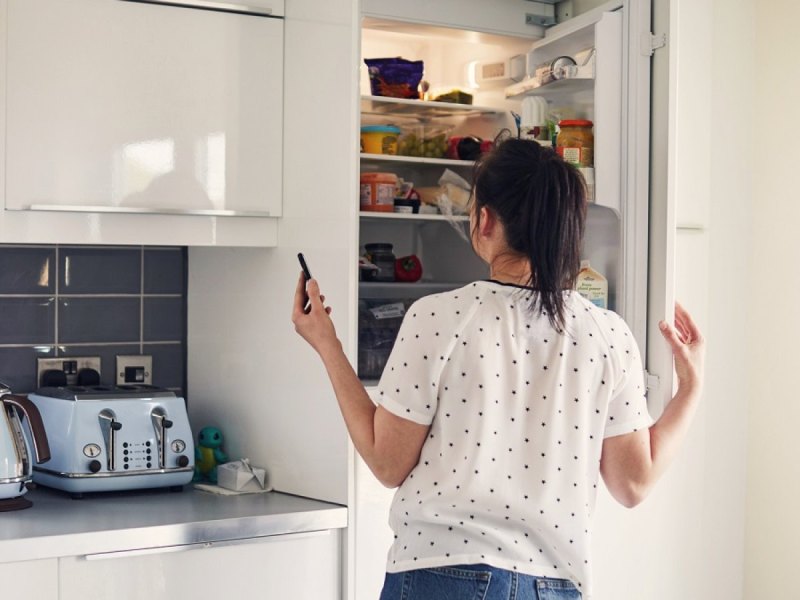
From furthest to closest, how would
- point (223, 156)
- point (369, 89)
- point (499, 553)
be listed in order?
point (369, 89)
point (223, 156)
point (499, 553)

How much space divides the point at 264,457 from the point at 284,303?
1.17 ft

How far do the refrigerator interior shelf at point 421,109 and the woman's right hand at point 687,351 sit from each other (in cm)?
88

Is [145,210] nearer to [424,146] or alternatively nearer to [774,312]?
[424,146]

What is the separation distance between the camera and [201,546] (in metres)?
2.02

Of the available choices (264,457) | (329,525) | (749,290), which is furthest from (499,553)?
(749,290)

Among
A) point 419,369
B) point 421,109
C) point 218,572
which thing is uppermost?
point 421,109

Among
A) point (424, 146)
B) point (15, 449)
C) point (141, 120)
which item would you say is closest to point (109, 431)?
point (15, 449)

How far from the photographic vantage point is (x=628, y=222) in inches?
84.0

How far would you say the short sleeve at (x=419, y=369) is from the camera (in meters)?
1.40

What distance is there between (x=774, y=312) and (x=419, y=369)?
180 cm

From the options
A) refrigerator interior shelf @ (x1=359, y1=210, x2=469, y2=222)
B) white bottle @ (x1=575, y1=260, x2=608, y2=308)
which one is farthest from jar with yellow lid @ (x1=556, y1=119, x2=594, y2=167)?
refrigerator interior shelf @ (x1=359, y1=210, x2=469, y2=222)

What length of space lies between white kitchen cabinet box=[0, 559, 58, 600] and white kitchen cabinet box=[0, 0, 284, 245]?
2.09 ft

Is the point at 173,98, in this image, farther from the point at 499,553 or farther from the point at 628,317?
the point at 499,553

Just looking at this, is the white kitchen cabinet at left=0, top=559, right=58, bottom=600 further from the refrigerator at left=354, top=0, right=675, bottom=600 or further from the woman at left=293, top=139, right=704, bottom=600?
the woman at left=293, top=139, right=704, bottom=600
